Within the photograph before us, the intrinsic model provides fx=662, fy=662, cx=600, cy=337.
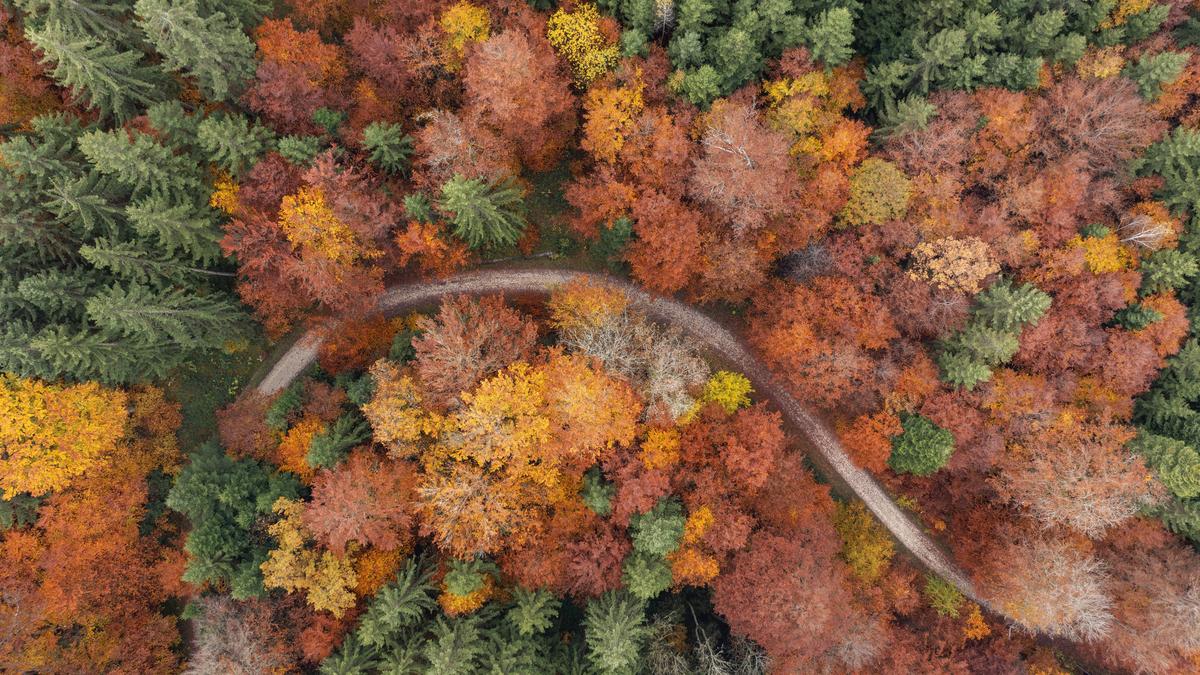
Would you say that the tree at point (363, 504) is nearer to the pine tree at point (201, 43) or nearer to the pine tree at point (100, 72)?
the pine tree at point (201, 43)

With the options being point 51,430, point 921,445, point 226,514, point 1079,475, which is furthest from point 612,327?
point 51,430

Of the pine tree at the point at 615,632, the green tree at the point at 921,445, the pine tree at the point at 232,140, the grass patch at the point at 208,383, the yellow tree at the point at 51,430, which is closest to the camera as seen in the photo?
the pine tree at the point at 232,140

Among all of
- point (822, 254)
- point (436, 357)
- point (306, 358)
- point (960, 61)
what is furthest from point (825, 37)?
point (306, 358)

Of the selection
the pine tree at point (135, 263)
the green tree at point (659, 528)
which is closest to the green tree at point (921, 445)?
the green tree at point (659, 528)

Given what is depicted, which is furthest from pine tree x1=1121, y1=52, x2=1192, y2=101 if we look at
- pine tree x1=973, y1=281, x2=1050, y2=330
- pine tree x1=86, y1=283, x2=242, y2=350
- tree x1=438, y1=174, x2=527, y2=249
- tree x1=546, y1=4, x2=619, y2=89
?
pine tree x1=86, y1=283, x2=242, y2=350

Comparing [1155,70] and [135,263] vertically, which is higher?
[1155,70]

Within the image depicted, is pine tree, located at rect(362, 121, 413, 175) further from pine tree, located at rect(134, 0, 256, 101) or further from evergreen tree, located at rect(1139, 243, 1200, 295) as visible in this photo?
evergreen tree, located at rect(1139, 243, 1200, 295)

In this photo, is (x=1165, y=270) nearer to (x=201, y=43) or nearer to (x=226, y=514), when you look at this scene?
(x=201, y=43)
